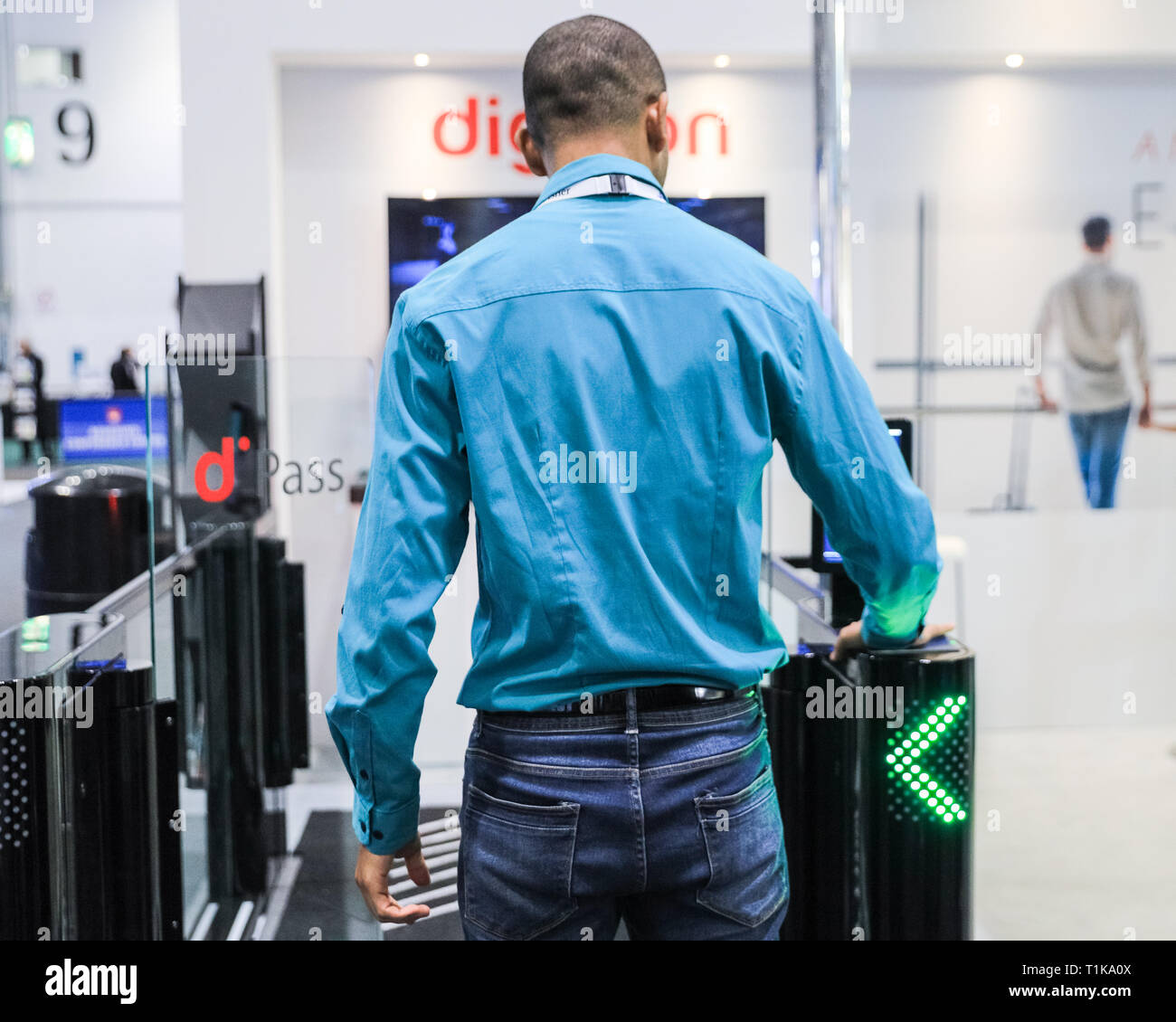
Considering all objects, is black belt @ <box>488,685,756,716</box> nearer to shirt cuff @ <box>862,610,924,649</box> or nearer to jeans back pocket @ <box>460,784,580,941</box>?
jeans back pocket @ <box>460,784,580,941</box>

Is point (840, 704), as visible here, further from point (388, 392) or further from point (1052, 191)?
point (1052, 191)

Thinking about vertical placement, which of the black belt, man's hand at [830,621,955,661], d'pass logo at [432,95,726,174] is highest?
d'pass logo at [432,95,726,174]

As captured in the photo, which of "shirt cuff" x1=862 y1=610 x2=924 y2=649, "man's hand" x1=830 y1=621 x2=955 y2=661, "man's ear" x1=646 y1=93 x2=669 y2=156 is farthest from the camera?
"man's hand" x1=830 y1=621 x2=955 y2=661

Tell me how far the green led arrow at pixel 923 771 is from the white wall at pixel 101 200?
554 inches

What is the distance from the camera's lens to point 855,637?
186 centimetres

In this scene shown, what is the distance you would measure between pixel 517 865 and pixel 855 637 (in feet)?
2.53

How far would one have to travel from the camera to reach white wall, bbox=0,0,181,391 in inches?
557

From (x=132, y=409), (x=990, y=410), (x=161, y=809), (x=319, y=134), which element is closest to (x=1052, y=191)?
(x=990, y=410)

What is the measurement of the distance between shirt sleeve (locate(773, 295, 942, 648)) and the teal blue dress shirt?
0.01 m

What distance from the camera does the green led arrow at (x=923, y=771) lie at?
6.61ft

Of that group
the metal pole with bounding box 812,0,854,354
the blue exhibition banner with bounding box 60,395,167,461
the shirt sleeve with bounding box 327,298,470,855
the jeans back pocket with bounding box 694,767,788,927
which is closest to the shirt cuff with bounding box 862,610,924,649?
the jeans back pocket with bounding box 694,767,788,927

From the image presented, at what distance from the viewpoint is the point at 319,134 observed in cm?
518
